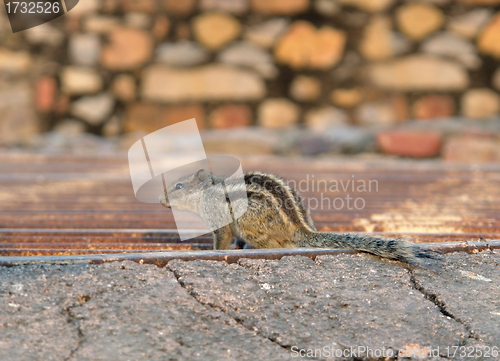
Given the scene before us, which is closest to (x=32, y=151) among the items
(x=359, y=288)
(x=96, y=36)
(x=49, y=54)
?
(x=49, y=54)

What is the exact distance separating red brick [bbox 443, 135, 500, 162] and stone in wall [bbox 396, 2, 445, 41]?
3.34 ft

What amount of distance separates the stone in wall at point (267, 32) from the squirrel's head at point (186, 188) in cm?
239

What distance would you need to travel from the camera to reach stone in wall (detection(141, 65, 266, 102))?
4727 mm

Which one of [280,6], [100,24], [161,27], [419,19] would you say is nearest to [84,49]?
[100,24]

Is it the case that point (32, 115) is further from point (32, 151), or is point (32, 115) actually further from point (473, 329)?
point (473, 329)

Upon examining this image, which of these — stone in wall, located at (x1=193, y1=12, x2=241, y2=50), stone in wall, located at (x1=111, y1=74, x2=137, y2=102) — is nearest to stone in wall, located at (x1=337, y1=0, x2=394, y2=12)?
stone in wall, located at (x1=193, y1=12, x2=241, y2=50)

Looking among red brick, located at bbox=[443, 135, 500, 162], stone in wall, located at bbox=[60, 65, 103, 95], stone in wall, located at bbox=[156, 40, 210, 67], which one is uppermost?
stone in wall, located at bbox=[156, 40, 210, 67]

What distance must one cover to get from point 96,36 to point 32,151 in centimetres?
117

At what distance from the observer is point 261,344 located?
4.84 feet

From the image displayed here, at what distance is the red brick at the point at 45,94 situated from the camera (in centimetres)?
468

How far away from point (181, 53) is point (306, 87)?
118 cm

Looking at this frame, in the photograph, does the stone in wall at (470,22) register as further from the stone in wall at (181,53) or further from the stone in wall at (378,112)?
the stone in wall at (181,53)

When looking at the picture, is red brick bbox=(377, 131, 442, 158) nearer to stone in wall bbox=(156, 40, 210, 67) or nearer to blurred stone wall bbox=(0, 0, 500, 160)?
blurred stone wall bbox=(0, 0, 500, 160)

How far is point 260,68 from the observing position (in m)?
4.74
